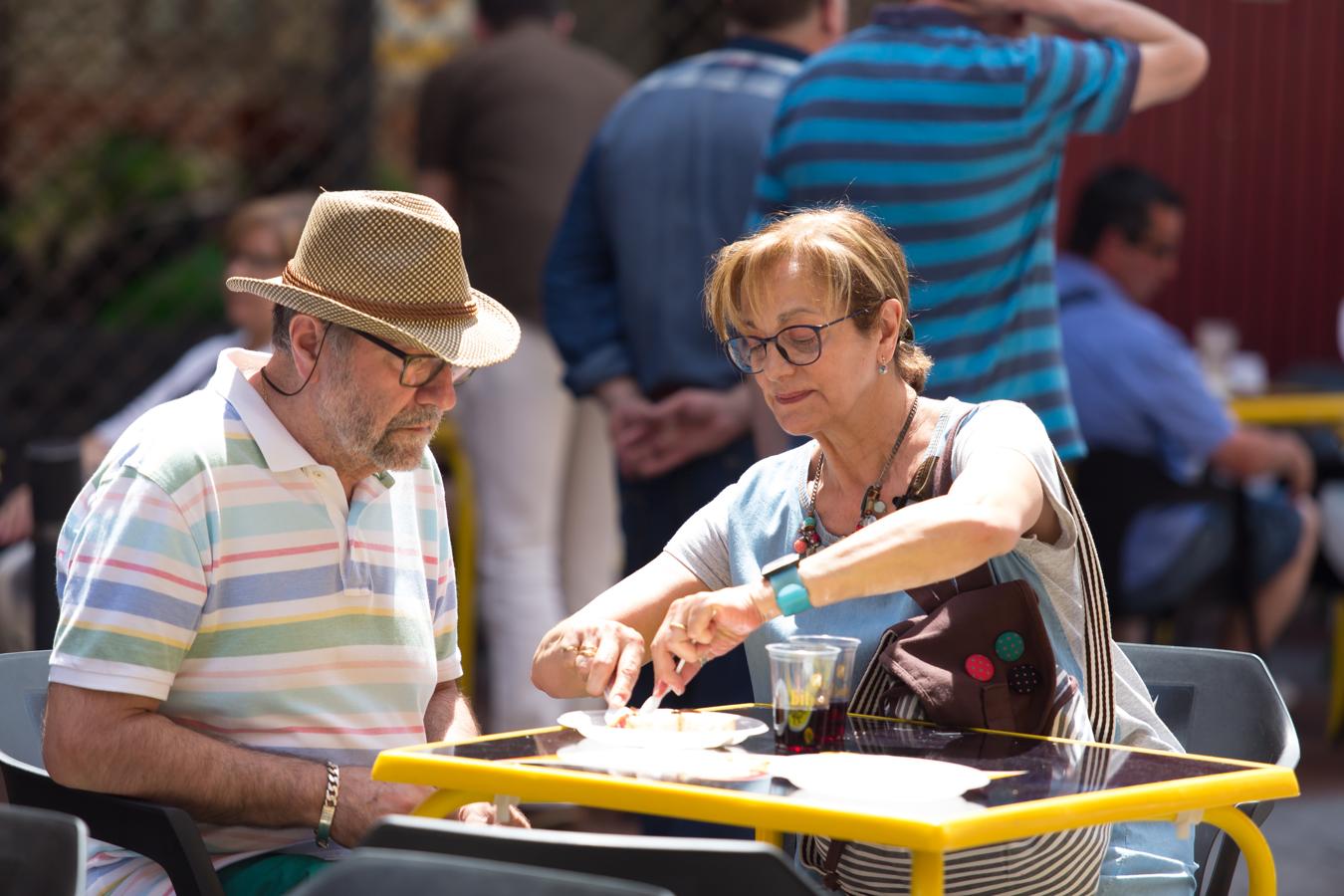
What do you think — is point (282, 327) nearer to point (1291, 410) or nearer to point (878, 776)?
point (878, 776)

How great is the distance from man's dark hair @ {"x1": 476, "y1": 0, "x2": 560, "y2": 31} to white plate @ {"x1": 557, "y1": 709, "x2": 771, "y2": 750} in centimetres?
330

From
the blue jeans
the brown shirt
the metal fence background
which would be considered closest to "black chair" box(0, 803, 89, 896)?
the blue jeans

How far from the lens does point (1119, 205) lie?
5.78 m

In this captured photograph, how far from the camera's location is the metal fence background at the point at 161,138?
19.8 ft

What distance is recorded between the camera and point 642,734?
2139mm

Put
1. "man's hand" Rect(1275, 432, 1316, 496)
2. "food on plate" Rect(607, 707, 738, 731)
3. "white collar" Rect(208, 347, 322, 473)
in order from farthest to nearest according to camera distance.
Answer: "man's hand" Rect(1275, 432, 1316, 496)
"white collar" Rect(208, 347, 322, 473)
"food on plate" Rect(607, 707, 738, 731)

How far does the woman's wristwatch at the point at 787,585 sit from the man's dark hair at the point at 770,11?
189 cm

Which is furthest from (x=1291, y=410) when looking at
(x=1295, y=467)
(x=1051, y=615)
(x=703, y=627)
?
(x=703, y=627)

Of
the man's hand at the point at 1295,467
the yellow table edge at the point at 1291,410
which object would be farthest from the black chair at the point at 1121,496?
the yellow table edge at the point at 1291,410

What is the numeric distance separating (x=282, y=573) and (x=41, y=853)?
0.69 m

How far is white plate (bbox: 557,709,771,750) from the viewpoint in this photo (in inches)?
82.8

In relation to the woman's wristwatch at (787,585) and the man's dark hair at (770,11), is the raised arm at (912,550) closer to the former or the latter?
the woman's wristwatch at (787,585)

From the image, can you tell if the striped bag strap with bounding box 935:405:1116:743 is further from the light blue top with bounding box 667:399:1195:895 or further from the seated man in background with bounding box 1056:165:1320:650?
the seated man in background with bounding box 1056:165:1320:650

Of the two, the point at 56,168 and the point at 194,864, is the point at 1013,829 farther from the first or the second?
the point at 56,168
